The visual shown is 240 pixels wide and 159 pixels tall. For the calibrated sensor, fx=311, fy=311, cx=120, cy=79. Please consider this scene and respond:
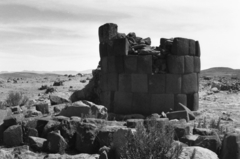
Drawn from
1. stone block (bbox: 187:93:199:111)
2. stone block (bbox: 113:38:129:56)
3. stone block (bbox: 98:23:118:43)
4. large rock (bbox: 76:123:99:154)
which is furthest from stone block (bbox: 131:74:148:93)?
large rock (bbox: 76:123:99:154)

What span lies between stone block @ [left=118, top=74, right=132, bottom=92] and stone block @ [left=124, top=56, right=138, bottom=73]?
0.62 feet

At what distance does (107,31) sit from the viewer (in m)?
11.5

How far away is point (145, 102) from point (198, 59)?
2.62m

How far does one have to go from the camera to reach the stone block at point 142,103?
378 inches

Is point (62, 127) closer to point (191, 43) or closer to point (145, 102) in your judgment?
point (145, 102)

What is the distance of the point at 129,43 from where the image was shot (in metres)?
10.2

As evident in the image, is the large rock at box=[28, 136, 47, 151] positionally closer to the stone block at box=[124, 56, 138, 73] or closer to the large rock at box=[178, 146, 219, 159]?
the large rock at box=[178, 146, 219, 159]

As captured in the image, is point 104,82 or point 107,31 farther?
point 107,31

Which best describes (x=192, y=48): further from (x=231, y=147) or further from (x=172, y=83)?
(x=231, y=147)

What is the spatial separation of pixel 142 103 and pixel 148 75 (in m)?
0.88

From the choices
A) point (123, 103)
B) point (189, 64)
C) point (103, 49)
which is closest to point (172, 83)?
point (189, 64)

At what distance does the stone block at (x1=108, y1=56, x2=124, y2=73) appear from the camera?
9.85 m

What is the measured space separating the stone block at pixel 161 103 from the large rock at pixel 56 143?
462 cm

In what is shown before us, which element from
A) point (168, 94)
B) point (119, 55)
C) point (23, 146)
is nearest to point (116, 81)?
point (119, 55)
